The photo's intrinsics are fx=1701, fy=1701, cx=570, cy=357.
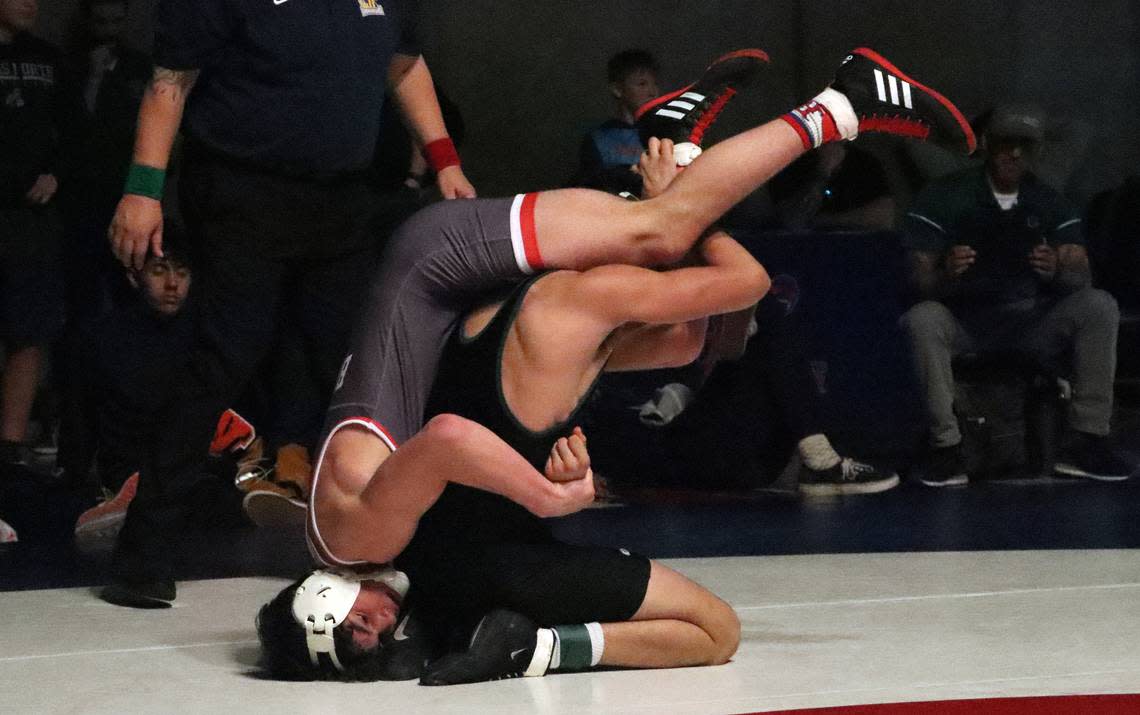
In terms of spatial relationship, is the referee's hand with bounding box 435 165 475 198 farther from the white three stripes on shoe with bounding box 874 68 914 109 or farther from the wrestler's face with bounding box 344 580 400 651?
the wrestler's face with bounding box 344 580 400 651

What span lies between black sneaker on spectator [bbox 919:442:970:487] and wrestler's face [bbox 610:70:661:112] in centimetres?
142

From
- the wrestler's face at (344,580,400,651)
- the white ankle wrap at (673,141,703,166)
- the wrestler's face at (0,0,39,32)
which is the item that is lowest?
the wrestler's face at (344,580,400,651)

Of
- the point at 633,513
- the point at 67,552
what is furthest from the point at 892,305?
the point at 67,552

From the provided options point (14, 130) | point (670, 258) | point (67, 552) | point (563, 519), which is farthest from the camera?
point (14, 130)

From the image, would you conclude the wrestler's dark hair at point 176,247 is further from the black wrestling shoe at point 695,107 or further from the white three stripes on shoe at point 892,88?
the white three stripes on shoe at point 892,88

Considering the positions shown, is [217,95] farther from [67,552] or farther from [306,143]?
[67,552]

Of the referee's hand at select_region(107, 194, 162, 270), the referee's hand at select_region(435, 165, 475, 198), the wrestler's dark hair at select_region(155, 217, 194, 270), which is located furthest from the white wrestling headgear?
the wrestler's dark hair at select_region(155, 217, 194, 270)

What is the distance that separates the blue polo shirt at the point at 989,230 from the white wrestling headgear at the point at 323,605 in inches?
113

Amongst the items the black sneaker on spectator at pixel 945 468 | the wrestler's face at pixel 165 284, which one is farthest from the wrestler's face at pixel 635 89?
Answer: the wrestler's face at pixel 165 284

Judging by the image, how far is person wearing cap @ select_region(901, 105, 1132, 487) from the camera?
479 cm

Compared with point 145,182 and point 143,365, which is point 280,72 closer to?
point 145,182

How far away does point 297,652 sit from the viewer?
2570mm

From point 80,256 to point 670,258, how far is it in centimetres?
285

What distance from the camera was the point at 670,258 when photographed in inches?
111
